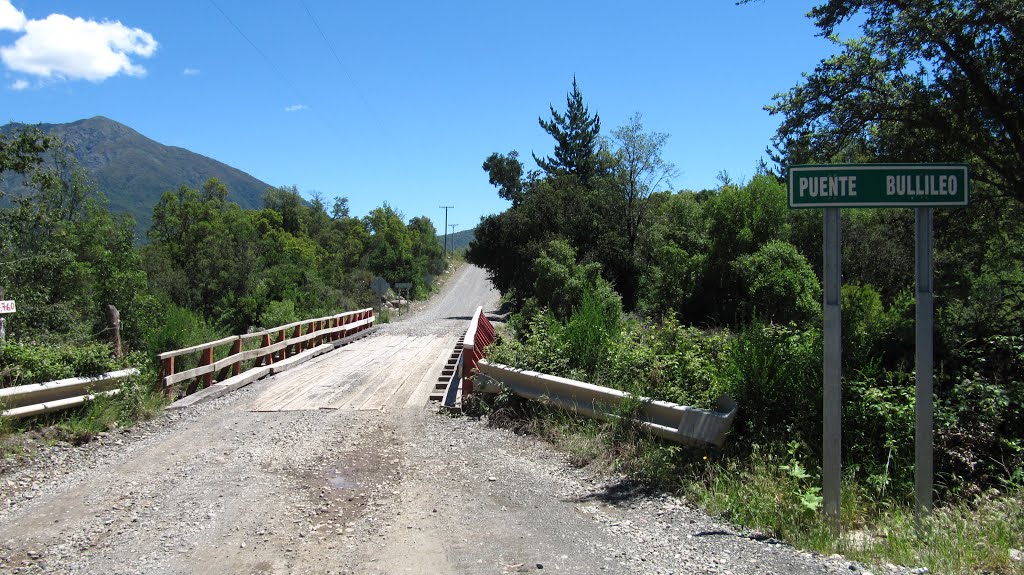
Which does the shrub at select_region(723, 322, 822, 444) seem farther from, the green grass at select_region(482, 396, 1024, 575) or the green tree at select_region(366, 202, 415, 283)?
the green tree at select_region(366, 202, 415, 283)

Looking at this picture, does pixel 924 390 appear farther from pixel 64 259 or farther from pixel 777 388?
pixel 64 259

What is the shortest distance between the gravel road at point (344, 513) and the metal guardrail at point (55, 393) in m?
0.55

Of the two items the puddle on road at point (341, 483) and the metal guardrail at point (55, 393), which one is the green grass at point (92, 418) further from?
the puddle on road at point (341, 483)

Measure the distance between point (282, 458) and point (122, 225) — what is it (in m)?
41.0

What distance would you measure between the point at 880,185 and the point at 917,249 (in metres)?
0.49

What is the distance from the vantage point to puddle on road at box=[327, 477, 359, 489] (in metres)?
5.76

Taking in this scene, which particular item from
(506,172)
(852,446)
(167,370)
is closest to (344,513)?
(852,446)

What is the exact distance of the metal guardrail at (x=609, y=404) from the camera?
546 centimetres

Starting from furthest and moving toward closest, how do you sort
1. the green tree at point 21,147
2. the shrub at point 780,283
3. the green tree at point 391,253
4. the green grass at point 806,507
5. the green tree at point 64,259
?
the green tree at point 391,253
the green tree at point 64,259
the shrub at point 780,283
the green tree at point 21,147
the green grass at point 806,507

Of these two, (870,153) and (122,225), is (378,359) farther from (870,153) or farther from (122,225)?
(122,225)

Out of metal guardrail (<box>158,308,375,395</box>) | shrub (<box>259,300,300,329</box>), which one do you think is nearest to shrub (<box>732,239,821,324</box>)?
metal guardrail (<box>158,308,375,395</box>)

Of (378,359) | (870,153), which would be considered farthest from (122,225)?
(870,153)

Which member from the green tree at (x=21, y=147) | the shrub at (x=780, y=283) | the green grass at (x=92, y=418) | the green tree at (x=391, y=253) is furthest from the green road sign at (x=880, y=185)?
the green tree at (x=391, y=253)

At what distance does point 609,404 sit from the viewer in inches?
263
